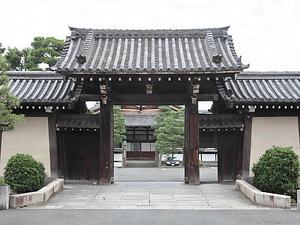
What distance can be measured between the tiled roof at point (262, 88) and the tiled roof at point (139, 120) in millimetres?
24644

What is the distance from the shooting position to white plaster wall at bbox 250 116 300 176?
1198 centimetres

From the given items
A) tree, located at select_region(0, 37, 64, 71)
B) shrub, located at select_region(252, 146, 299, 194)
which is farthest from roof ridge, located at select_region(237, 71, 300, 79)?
tree, located at select_region(0, 37, 64, 71)

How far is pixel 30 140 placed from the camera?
1195 centimetres

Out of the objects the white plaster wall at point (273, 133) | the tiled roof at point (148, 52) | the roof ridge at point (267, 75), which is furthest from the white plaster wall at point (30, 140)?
the roof ridge at point (267, 75)

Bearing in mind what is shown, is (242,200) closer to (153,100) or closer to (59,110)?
(153,100)

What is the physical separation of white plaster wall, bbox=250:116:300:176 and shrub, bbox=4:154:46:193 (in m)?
7.06

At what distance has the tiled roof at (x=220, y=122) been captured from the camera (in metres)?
12.0

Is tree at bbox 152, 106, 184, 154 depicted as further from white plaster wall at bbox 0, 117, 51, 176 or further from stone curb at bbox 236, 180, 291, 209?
stone curb at bbox 236, 180, 291, 209

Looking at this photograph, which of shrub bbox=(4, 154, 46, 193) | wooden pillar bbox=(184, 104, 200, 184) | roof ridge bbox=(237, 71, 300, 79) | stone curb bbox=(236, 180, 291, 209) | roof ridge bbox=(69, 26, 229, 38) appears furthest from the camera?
roof ridge bbox=(69, 26, 229, 38)

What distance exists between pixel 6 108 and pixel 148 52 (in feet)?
19.2

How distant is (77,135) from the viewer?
40.5 feet

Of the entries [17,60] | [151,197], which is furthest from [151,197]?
[17,60]

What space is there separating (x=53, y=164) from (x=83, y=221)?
5324 mm

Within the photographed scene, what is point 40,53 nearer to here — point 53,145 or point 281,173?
point 53,145
